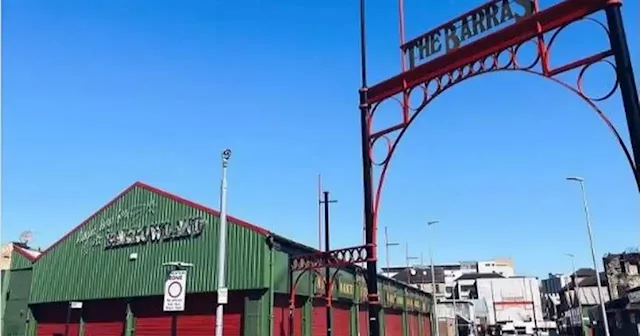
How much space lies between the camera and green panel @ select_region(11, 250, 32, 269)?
3316cm

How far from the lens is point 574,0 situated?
12.6m

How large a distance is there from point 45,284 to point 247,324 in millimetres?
15055

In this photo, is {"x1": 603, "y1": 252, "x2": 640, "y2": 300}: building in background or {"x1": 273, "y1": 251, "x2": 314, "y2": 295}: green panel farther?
{"x1": 603, "y1": 252, "x2": 640, "y2": 300}: building in background

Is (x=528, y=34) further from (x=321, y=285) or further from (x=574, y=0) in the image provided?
(x=321, y=285)

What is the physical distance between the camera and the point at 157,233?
27750 mm

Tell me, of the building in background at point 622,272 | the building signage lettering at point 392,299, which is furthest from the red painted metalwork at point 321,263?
the building in background at point 622,272

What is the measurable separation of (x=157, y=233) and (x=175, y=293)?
12.1 meters

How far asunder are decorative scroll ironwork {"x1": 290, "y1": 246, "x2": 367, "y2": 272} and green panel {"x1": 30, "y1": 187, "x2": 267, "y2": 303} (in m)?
1.75

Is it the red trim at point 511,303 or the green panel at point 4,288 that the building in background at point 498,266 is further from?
the green panel at point 4,288

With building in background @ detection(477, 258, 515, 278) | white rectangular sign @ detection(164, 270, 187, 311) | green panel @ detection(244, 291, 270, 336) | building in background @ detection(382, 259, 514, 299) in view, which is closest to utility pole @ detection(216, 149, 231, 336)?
white rectangular sign @ detection(164, 270, 187, 311)

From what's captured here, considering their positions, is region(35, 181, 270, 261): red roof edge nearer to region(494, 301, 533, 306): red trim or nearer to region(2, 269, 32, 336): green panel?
region(2, 269, 32, 336): green panel

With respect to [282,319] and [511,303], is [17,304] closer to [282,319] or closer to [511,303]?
[282,319]

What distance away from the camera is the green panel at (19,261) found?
109 feet

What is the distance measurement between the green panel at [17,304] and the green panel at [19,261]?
0.99 feet
